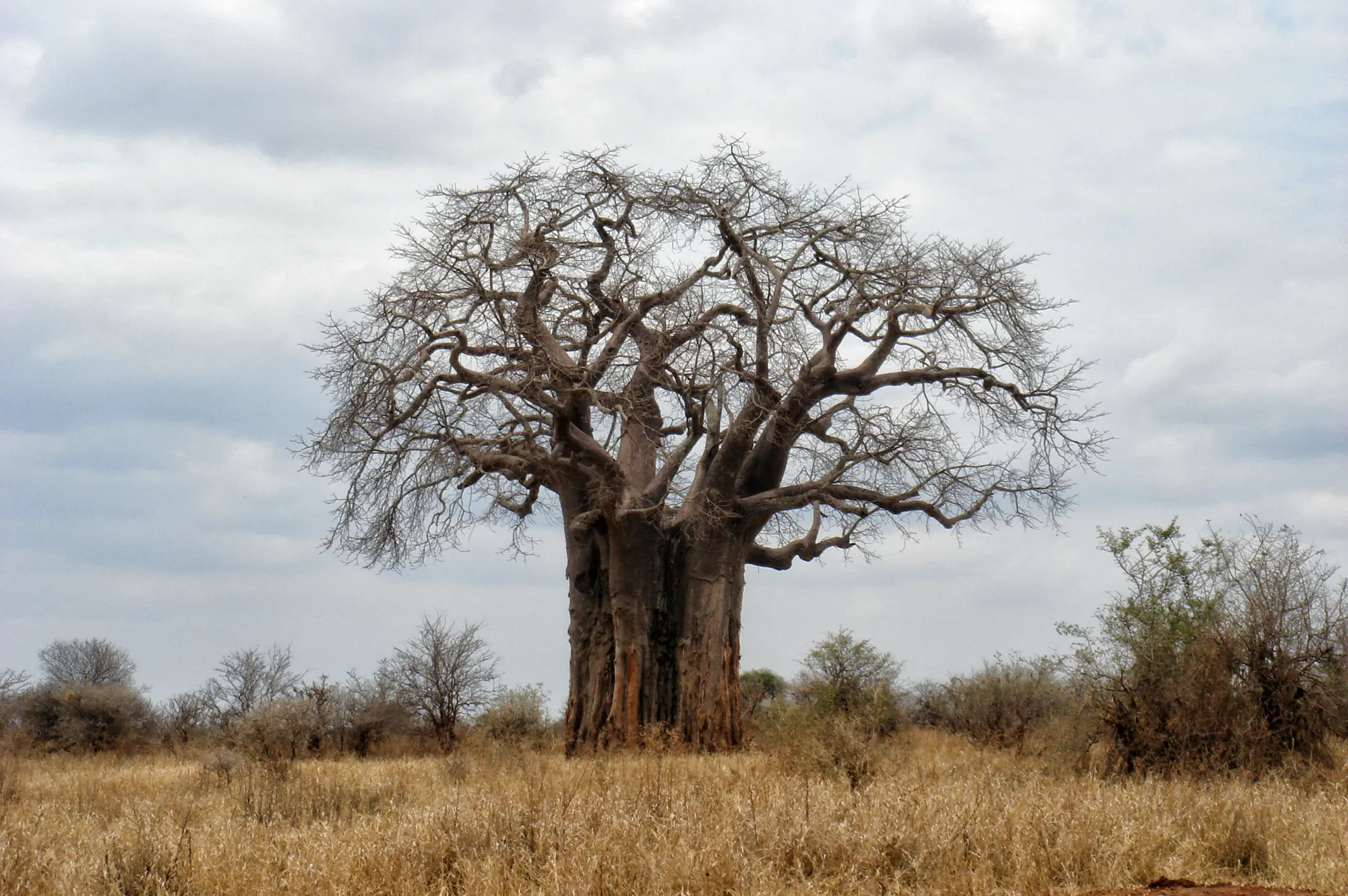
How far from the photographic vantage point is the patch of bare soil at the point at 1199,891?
4.61m

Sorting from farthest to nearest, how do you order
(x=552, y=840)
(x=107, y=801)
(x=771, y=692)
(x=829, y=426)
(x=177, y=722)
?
1. (x=771, y=692)
2. (x=177, y=722)
3. (x=829, y=426)
4. (x=107, y=801)
5. (x=552, y=840)

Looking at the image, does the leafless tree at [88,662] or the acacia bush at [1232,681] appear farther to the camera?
the leafless tree at [88,662]

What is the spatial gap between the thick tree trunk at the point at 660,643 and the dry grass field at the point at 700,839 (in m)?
5.70

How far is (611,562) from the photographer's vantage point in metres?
13.7

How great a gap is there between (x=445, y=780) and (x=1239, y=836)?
18.9 feet

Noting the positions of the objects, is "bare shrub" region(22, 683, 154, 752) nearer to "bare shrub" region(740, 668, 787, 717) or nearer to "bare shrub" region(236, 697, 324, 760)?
"bare shrub" region(236, 697, 324, 760)

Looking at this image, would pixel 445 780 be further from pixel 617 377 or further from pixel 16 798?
pixel 617 377

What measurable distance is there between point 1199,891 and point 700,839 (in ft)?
7.04

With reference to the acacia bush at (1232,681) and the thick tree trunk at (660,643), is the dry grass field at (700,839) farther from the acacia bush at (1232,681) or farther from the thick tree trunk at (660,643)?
the thick tree trunk at (660,643)

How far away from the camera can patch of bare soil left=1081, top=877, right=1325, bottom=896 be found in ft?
15.1

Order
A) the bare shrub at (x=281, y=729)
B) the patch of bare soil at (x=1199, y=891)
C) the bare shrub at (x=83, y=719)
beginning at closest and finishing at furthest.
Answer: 1. the patch of bare soil at (x=1199, y=891)
2. the bare shrub at (x=281, y=729)
3. the bare shrub at (x=83, y=719)

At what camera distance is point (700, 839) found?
17.6ft

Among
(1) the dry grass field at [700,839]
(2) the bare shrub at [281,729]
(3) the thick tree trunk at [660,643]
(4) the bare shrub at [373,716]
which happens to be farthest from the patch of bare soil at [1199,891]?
(4) the bare shrub at [373,716]

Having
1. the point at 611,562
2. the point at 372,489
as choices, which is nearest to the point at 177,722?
the point at 372,489
